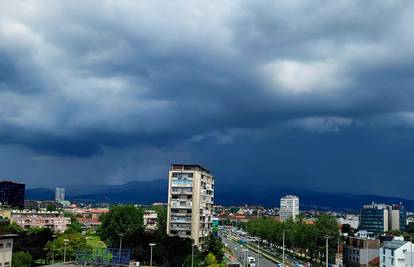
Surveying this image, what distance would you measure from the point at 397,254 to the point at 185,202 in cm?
3923

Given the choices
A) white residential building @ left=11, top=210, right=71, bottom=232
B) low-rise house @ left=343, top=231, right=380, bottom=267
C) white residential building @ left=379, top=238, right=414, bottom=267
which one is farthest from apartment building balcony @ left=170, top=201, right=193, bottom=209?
white residential building @ left=11, top=210, right=71, bottom=232

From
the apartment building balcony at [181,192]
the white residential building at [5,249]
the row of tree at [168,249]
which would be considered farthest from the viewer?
the apartment building balcony at [181,192]

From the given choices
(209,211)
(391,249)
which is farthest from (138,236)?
(391,249)

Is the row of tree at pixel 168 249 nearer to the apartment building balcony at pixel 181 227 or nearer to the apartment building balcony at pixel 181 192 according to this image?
the apartment building balcony at pixel 181 227

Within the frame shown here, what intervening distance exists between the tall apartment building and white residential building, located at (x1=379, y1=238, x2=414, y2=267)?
3430 centimetres

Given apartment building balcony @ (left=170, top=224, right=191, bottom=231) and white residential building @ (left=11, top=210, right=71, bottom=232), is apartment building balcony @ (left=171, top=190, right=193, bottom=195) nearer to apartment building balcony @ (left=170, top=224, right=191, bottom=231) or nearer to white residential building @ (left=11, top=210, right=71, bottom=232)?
apartment building balcony @ (left=170, top=224, right=191, bottom=231)

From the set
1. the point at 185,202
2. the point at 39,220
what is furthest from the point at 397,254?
the point at 39,220

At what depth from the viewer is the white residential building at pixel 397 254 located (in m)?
78.9

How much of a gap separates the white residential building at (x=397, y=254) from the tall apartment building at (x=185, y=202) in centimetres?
3430

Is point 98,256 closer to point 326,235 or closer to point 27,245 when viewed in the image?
point 27,245

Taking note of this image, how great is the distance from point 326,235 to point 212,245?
22588 mm

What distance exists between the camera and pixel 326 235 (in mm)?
→ 95812

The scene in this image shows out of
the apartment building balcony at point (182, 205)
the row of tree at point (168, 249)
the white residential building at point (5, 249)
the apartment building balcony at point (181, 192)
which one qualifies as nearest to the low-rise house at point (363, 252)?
the row of tree at point (168, 249)

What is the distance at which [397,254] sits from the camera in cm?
8069
